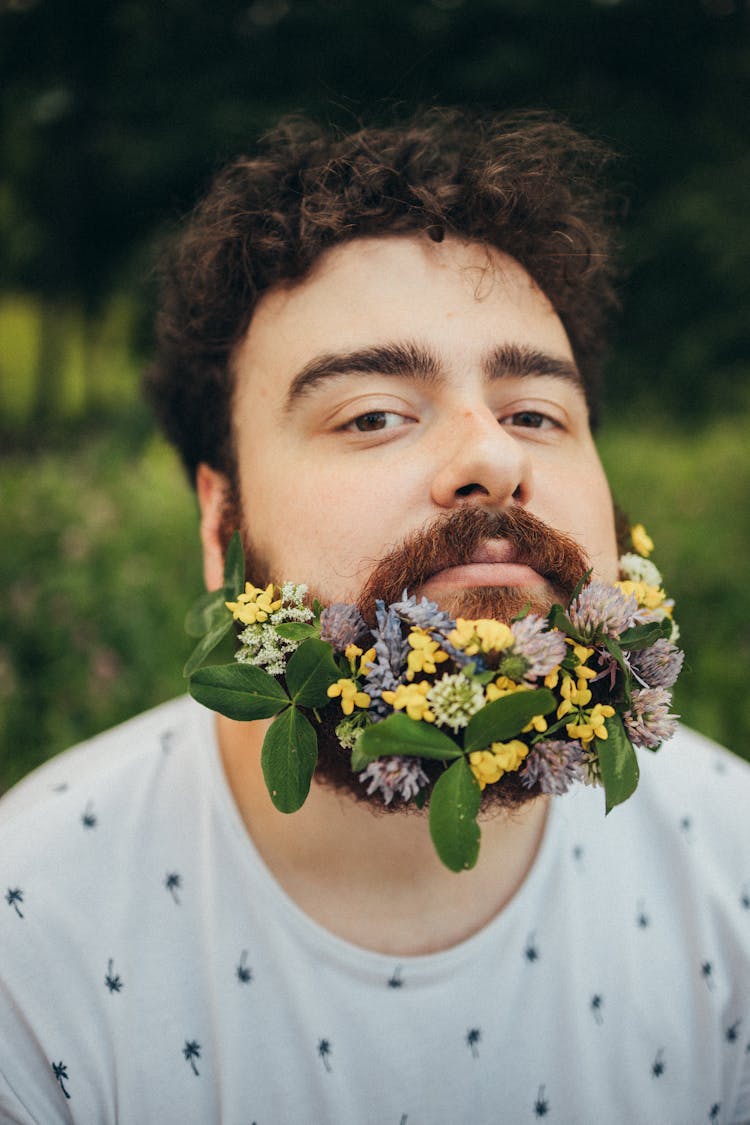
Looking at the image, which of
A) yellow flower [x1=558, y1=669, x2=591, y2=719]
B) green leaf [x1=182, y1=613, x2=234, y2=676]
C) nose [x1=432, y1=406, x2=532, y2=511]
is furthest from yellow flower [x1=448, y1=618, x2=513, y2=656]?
green leaf [x1=182, y1=613, x2=234, y2=676]

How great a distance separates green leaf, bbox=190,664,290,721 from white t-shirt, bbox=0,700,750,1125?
610 millimetres

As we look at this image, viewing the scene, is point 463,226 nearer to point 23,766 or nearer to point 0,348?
point 23,766

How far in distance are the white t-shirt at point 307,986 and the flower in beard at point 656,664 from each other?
75 cm

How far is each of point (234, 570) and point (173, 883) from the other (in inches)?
30.2

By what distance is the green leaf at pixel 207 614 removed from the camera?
70.1 inches

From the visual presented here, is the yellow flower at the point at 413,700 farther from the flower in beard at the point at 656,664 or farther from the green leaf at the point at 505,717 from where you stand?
the flower in beard at the point at 656,664

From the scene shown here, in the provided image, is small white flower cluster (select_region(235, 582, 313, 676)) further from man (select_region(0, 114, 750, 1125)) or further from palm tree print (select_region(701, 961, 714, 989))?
palm tree print (select_region(701, 961, 714, 989))

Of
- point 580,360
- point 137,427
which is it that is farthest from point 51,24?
point 580,360

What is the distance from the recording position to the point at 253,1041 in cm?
168

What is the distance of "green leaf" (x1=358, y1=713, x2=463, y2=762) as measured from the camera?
1.18m

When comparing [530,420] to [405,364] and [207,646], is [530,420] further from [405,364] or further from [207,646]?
[207,646]

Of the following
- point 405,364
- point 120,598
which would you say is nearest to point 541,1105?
point 405,364

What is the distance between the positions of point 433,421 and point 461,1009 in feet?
4.27

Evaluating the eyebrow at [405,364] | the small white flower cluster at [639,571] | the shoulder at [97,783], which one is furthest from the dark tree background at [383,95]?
the small white flower cluster at [639,571]
